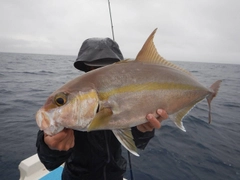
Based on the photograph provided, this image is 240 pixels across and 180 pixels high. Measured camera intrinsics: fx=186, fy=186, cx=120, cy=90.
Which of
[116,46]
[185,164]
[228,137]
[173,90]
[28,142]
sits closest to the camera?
[173,90]

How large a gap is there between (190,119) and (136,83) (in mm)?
9010

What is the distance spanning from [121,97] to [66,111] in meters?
0.52

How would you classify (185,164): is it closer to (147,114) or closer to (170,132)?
(170,132)

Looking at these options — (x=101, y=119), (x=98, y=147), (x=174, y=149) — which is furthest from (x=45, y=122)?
(x=174, y=149)

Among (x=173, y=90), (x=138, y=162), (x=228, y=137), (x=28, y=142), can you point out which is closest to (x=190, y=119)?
(x=228, y=137)

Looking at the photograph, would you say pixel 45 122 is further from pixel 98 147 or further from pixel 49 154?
pixel 98 147

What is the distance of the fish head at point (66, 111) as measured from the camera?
1554 millimetres

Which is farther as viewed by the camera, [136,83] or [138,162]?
[138,162]

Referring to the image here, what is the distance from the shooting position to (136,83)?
186 centimetres

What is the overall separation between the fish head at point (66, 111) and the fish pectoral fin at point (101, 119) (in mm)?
37

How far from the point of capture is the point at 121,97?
1769 millimetres

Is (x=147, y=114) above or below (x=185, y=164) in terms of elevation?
above

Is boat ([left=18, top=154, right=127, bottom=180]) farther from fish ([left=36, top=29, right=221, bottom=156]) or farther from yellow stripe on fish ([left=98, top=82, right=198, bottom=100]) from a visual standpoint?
yellow stripe on fish ([left=98, top=82, right=198, bottom=100])

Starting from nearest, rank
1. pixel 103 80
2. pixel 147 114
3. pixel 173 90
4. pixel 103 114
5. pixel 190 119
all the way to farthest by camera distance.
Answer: pixel 103 114 → pixel 103 80 → pixel 147 114 → pixel 173 90 → pixel 190 119
